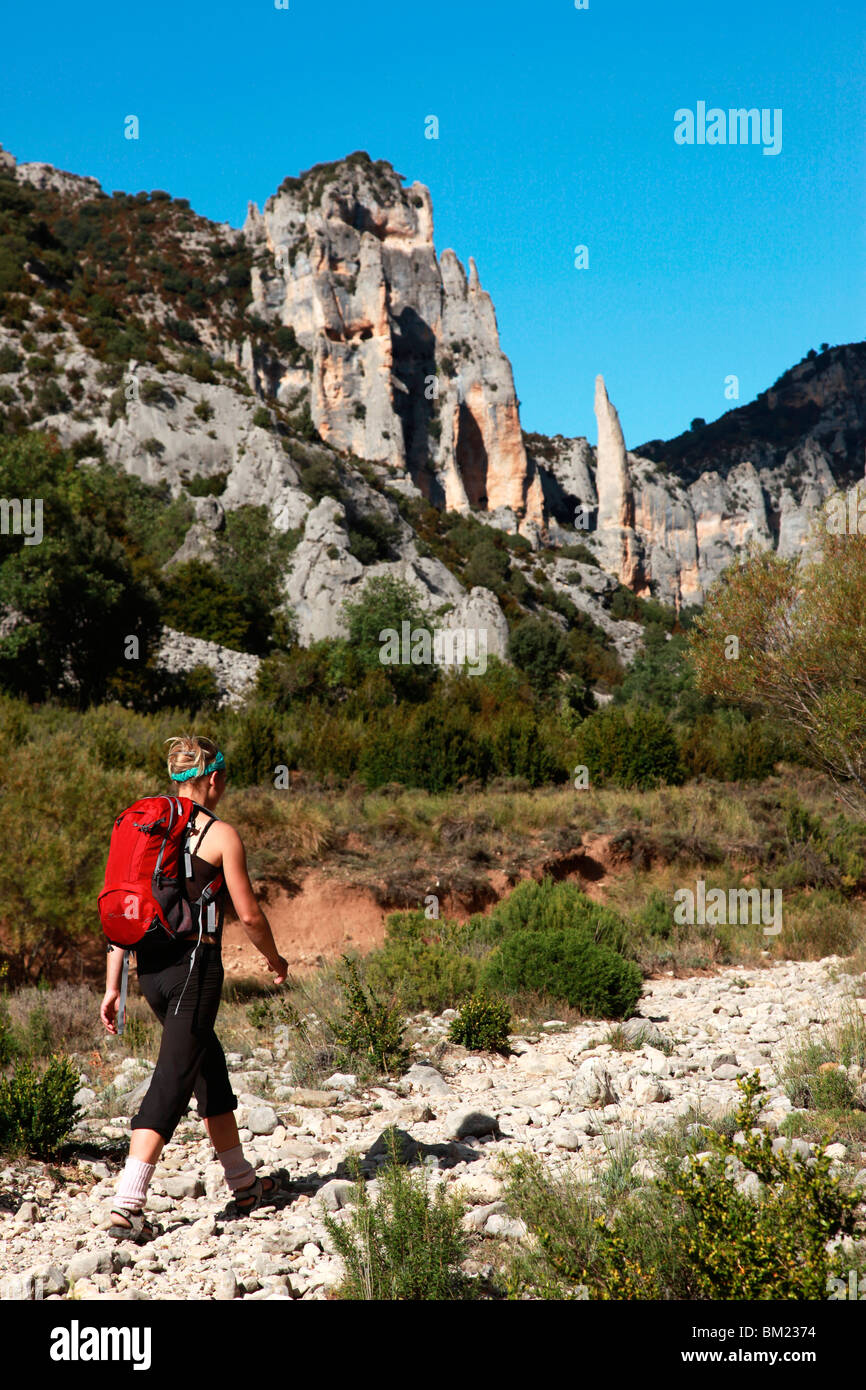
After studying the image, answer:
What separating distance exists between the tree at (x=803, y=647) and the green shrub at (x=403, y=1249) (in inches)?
347

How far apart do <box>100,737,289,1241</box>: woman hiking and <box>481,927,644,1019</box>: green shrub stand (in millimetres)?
3981

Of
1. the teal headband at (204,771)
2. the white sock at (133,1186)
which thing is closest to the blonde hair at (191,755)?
the teal headband at (204,771)

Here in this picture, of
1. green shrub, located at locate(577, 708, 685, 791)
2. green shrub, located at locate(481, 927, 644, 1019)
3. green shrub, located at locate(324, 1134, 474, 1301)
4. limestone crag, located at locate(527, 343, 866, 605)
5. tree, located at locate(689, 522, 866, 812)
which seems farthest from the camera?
limestone crag, located at locate(527, 343, 866, 605)

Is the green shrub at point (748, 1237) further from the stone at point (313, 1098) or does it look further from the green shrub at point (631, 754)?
the green shrub at point (631, 754)

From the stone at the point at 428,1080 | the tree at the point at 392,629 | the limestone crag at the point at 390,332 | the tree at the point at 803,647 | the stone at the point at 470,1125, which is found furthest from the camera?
the limestone crag at the point at 390,332

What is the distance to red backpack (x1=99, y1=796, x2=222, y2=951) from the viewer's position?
312cm

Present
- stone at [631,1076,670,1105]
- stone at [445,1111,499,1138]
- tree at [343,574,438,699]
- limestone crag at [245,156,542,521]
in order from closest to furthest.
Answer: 1. stone at [445,1111,499,1138]
2. stone at [631,1076,670,1105]
3. tree at [343,574,438,699]
4. limestone crag at [245,156,542,521]

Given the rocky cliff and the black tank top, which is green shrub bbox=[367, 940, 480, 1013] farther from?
the rocky cliff

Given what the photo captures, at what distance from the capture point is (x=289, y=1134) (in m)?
4.41

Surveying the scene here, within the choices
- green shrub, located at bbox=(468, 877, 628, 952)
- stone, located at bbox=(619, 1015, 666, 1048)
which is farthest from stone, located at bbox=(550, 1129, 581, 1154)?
green shrub, located at bbox=(468, 877, 628, 952)

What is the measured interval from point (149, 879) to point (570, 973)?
4.67 m

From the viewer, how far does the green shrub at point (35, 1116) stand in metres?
3.91
